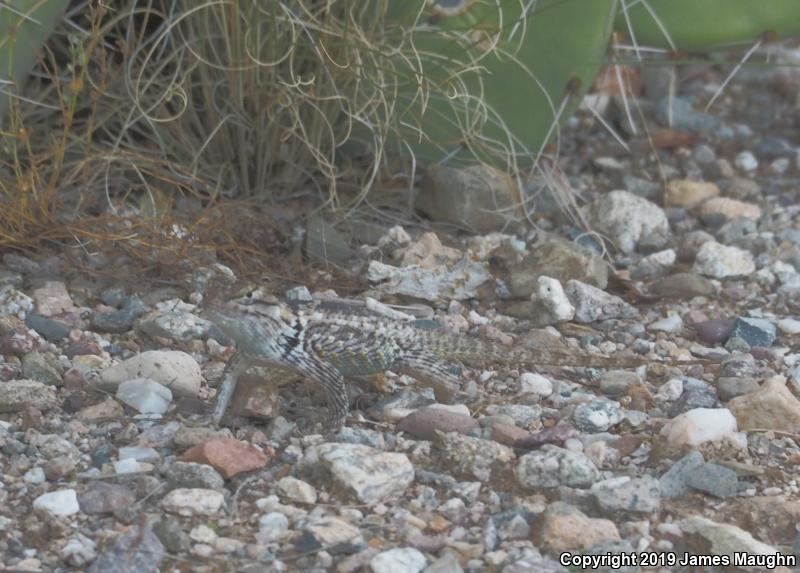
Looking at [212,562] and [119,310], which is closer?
[212,562]

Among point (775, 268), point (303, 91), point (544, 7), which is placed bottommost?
point (775, 268)

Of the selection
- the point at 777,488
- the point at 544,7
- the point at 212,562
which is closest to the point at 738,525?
the point at 777,488

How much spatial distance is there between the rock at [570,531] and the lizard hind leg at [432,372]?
1.94ft

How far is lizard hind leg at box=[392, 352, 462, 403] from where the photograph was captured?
2.91m

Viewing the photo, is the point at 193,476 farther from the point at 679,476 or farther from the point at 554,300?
the point at 554,300

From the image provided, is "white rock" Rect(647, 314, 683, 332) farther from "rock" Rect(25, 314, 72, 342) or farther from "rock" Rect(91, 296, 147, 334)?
"rock" Rect(25, 314, 72, 342)

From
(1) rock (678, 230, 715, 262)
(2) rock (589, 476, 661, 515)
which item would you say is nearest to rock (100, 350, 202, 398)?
(2) rock (589, 476, 661, 515)

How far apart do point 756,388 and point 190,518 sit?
4.61 feet

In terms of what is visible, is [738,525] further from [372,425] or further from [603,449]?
[372,425]

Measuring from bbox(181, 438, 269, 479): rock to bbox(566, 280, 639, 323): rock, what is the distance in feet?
4.12

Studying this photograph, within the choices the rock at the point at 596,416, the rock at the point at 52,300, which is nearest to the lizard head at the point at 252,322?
the rock at the point at 596,416

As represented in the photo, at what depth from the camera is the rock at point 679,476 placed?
8.45ft

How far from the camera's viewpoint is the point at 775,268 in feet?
12.9

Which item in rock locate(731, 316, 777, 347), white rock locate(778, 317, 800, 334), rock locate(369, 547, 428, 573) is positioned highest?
rock locate(369, 547, 428, 573)
